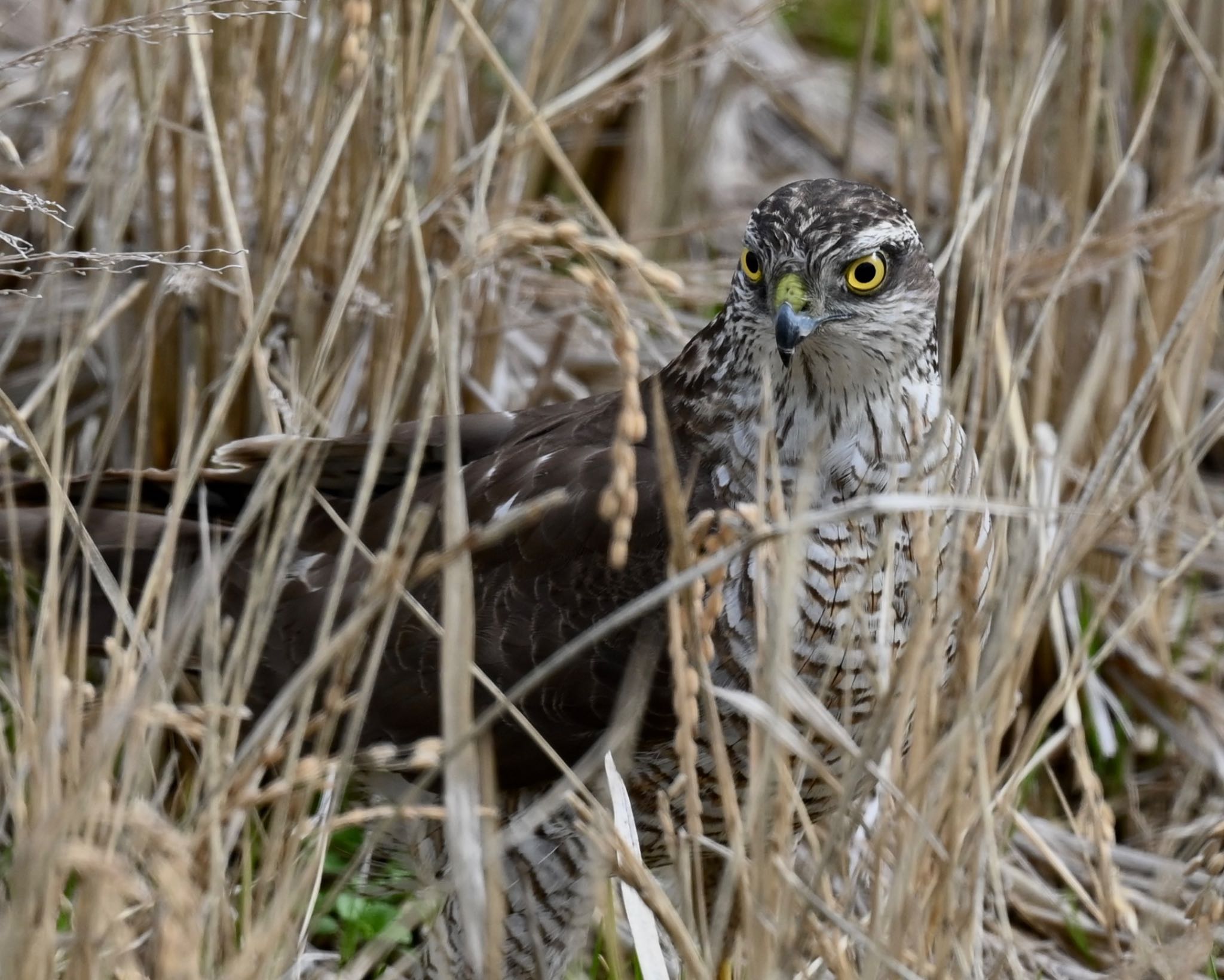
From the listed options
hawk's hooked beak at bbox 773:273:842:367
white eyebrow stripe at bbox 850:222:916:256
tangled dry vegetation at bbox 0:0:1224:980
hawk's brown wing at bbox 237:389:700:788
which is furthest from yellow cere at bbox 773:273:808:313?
hawk's brown wing at bbox 237:389:700:788

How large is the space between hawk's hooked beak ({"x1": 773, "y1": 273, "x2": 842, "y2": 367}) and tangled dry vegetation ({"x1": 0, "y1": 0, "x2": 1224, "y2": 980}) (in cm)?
26

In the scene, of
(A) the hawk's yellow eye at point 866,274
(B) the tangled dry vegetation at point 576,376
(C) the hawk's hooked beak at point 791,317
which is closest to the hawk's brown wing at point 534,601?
(B) the tangled dry vegetation at point 576,376

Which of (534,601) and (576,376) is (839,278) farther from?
(576,376)

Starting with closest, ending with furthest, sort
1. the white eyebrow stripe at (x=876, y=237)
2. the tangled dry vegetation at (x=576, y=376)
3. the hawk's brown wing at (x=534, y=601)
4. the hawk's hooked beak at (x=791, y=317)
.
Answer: the tangled dry vegetation at (x=576, y=376), the hawk's hooked beak at (x=791, y=317), the white eyebrow stripe at (x=876, y=237), the hawk's brown wing at (x=534, y=601)

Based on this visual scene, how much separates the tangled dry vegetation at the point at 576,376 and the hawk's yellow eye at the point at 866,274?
5.1 inches

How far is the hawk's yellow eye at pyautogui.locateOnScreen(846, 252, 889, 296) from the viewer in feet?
8.67

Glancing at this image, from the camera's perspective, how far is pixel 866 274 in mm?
2662

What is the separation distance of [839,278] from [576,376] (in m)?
2.09

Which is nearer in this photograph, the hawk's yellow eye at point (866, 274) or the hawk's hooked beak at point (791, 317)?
the hawk's hooked beak at point (791, 317)

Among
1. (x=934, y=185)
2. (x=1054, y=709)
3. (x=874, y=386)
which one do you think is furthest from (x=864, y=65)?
(x=1054, y=709)

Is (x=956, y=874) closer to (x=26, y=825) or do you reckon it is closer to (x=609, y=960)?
(x=609, y=960)

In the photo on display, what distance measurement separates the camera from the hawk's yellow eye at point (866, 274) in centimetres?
264

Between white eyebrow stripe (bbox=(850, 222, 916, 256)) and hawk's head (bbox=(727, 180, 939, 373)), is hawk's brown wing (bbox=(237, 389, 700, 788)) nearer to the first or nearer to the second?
hawk's head (bbox=(727, 180, 939, 373))

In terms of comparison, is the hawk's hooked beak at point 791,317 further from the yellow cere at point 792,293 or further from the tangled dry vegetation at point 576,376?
the tangled dry vegetation at point 576,376
